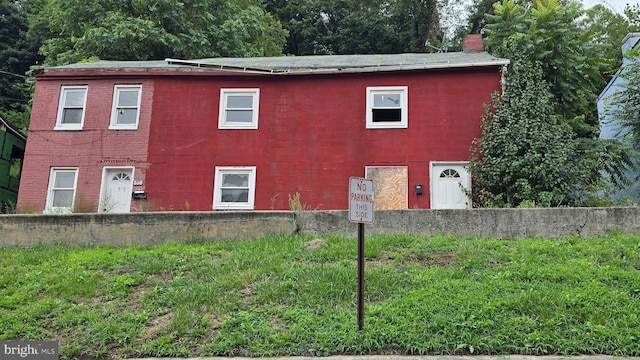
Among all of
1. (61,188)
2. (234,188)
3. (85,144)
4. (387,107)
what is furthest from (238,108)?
(61,188)

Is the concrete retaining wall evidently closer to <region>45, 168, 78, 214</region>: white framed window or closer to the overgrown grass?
the overgrown grass

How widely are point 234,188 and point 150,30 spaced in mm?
12603

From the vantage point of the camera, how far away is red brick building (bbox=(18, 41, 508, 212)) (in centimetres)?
1495

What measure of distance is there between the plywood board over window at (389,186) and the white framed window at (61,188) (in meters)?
8.99

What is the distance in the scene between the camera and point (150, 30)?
24.1 m

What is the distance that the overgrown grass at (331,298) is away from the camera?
5738 millimetres

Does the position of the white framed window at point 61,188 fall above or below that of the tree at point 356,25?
below

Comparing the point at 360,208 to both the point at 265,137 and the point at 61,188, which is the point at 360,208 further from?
the point at 61,188

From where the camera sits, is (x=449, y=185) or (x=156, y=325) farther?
(x=449, y=185)

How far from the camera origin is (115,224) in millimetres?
10375

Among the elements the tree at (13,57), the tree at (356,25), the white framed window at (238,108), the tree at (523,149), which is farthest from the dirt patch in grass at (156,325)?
the tree at (356,25)

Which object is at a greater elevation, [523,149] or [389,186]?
[523,149]

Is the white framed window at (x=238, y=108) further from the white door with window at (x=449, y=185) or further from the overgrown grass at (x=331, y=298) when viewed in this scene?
the overgrown grass at (x=331, y=298)

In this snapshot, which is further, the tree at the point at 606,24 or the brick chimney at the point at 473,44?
the tree at the point at 606,24
